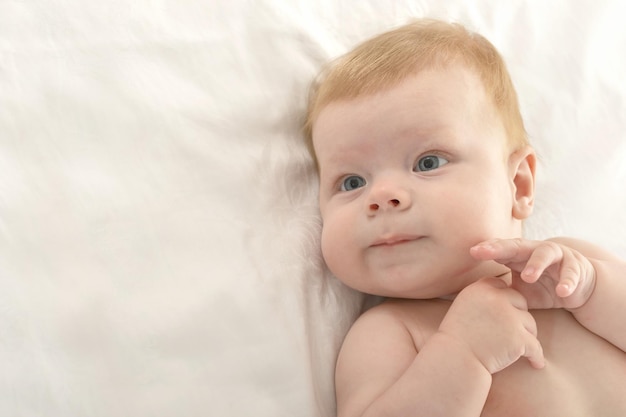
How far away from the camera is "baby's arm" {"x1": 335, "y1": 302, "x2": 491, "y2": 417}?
103 centimetres

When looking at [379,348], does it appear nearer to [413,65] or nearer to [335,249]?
[335,249]

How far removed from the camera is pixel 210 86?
1318mm

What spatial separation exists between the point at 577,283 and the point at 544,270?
47mm

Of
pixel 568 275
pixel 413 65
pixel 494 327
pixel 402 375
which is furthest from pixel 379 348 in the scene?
pixel 413 65

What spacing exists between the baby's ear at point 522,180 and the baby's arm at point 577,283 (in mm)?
122

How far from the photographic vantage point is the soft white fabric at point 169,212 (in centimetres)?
104

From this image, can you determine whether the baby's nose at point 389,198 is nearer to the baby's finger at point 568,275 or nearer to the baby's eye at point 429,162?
the baby's eye at point 429,162

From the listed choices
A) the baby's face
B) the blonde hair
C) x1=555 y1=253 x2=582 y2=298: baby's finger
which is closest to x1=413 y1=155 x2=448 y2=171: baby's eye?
the baby's face

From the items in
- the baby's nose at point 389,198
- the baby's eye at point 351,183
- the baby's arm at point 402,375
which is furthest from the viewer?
the baby's eye at point 351,183

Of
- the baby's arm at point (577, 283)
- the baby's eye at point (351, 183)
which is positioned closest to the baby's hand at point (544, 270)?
the baby's arm at point (577, 283)

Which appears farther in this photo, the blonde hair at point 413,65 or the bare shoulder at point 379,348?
the blonde hair at point 413,65

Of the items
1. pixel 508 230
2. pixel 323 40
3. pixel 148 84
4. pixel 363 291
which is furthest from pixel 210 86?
pixel 508 230

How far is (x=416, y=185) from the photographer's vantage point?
1154 millimetres

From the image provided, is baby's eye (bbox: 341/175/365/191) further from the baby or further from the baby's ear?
the baby's ear
